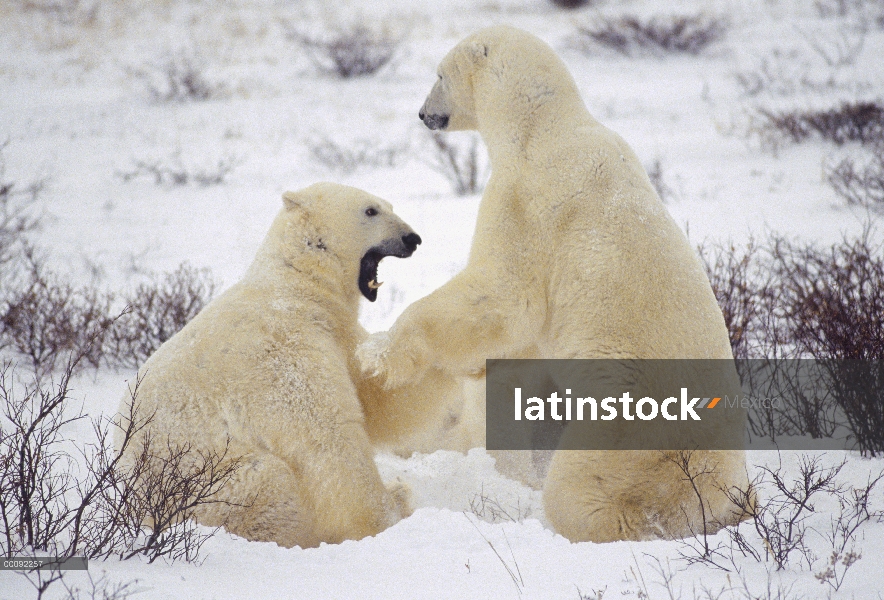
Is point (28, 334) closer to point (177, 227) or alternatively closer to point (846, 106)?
point (177, 227)

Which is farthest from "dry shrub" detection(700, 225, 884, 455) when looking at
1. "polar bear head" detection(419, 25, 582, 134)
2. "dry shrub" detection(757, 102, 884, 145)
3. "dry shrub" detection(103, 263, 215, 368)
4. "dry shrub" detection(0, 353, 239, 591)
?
"dry shrub" detection(757, 102, 884, 145)

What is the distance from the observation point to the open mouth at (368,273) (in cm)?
388

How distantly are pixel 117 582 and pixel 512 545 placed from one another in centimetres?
125

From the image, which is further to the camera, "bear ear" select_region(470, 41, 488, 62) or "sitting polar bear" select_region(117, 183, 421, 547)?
"bear ear" select_region(470, 41, 488, 62)

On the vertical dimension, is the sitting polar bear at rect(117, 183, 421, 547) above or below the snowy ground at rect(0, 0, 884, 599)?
above

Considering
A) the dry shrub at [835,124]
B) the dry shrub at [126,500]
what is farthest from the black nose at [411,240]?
the dry shrub at [835,124]

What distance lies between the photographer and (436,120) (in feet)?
12.5

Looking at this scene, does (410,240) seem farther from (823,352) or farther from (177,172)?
(177,172)

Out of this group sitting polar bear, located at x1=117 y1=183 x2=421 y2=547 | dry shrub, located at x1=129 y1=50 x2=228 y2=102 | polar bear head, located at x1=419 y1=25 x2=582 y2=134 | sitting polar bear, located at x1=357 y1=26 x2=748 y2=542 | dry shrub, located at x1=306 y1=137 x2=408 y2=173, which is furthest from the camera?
dry shrub, located at x1=129 y1=50 x2=228 y2=102

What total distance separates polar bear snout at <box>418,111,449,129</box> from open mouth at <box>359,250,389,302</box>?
0.65 m

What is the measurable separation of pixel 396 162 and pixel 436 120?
7.23 meters

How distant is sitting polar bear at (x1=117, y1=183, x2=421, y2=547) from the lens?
10.00 ft

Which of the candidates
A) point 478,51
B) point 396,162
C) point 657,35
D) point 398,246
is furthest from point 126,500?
point 657,35

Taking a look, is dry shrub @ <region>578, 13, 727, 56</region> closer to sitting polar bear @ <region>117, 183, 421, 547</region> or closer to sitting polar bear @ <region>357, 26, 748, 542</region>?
sitting polar bear @ <region>357, 26, 748, 542</region>
